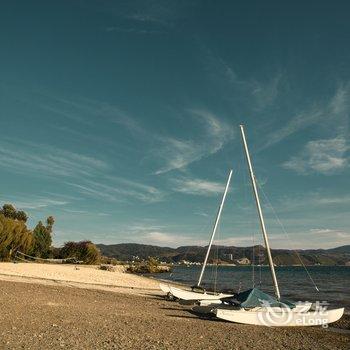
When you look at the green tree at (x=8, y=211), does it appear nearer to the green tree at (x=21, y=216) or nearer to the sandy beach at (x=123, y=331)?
the green tree at (x=21, y=216)

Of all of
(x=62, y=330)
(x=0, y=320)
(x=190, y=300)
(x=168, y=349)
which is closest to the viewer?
(x=168, y=349)

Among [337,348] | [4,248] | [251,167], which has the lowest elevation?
[337,348]

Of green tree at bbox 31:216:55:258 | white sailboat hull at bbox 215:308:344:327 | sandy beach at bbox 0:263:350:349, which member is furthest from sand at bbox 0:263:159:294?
green tree at bbox 31:216:55:258

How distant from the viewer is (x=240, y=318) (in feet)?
80.8

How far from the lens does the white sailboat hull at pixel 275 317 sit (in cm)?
2462

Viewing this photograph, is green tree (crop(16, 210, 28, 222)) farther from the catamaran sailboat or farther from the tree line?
the catamaran sailboat

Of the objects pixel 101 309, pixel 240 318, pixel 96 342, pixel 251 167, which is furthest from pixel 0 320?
pixel 251 167

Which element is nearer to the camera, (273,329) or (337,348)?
(337,348)

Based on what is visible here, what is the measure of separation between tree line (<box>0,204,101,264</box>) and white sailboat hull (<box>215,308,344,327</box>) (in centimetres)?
7162

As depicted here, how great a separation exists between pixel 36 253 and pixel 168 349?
106 meters

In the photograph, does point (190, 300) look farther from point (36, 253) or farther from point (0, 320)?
point (36, 253)
